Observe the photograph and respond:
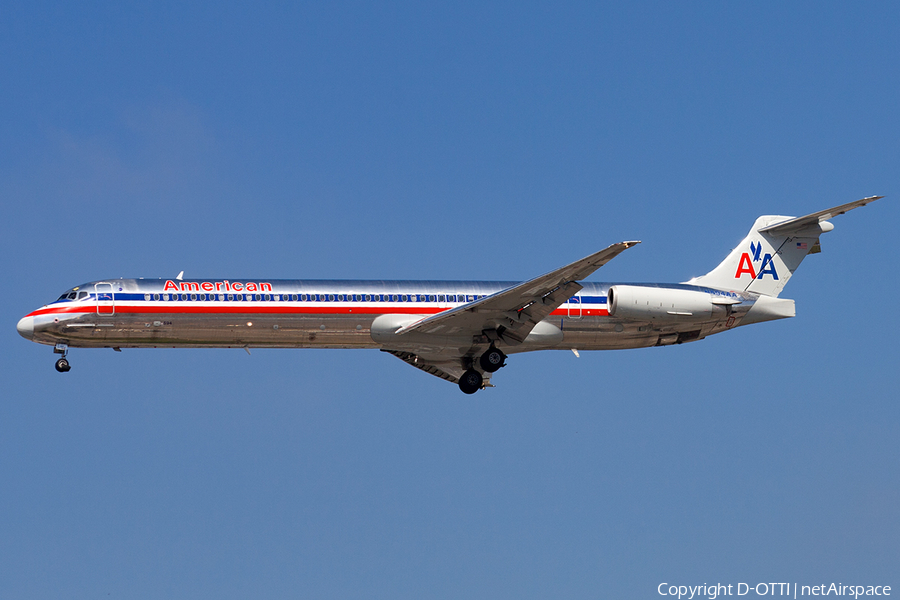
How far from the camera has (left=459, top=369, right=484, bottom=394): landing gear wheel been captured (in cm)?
3294

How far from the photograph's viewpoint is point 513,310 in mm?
30312

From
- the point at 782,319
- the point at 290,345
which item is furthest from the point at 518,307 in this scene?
the point at 782,319

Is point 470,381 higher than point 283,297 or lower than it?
lower

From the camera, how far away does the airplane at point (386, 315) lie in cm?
3028

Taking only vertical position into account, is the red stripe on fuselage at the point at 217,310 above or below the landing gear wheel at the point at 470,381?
above

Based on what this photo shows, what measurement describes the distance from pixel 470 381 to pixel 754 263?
992cm

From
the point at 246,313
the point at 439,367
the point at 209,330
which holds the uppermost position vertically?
the point at 246,313

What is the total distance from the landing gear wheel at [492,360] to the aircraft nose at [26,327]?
12.7 metres

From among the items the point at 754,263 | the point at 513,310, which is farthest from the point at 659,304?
the point at 754,263

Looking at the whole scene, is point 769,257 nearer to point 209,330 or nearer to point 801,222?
point 801,222

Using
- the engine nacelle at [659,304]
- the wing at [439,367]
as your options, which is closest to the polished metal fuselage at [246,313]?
the engine nacelle at [659,304]

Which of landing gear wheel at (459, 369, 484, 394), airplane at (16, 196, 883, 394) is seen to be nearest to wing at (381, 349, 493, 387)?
landing gear wheel at (459, 369, 484, 394)

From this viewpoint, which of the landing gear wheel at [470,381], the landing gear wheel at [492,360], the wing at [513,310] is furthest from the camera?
the landing gear wheel at [470,381]

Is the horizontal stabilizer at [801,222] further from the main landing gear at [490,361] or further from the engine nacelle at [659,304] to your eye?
the main landing gear at [490,361]
